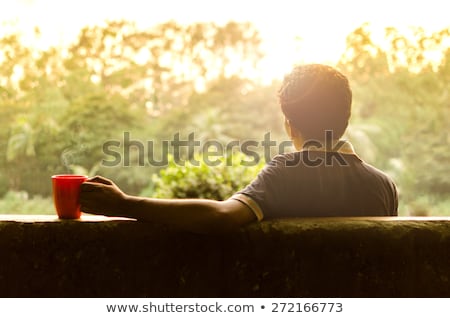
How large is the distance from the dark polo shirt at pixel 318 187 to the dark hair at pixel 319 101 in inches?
2.5

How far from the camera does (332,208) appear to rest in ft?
4.83

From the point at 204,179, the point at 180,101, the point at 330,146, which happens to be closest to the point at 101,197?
the point at 330,146

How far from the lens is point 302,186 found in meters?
A: 1.43

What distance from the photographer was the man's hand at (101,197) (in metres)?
1.35

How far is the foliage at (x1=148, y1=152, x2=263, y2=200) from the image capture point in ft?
15.6

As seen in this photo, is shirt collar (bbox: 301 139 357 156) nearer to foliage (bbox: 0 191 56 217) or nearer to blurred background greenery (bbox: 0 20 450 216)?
blurred background greenery (bbox: 0 20 450 216)

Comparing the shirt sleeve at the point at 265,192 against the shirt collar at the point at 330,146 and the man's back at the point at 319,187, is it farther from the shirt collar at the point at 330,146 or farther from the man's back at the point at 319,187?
the shirt collar at the point at 330,146

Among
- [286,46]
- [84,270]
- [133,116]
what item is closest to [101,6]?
[133,116]

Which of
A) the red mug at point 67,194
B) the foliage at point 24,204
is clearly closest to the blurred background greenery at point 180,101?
the foliage at point 24,204

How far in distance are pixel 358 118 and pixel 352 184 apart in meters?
9.59

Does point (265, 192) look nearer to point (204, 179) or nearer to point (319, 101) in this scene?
point (319, 101)

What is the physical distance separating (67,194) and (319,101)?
2.42 ft

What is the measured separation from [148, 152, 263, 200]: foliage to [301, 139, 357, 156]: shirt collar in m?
3.22

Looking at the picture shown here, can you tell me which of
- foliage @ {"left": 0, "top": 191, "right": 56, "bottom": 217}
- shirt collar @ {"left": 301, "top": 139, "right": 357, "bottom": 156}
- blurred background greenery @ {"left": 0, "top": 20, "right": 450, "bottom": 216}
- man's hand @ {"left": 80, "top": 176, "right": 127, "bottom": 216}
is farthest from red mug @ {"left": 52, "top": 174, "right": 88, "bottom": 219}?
foliage @ {"left": 0, "top": 191, "right": 56, "bottom": 217}
